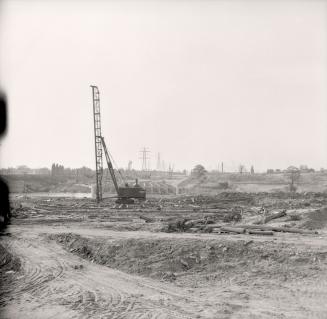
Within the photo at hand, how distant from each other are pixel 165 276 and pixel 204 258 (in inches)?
62.8

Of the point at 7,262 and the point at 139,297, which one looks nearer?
the point at 139,297

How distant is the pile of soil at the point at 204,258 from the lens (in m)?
12.3

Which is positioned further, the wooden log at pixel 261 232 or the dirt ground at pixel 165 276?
the wooden log at pixel 261 232

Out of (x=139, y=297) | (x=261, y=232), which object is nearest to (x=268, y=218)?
(x=261, y=232)

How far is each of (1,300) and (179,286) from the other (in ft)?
15.6

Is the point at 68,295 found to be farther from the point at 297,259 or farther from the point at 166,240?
the point at 297,259

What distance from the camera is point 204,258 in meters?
13.8

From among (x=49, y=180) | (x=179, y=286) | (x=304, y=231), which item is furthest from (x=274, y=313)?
(x=49, y=180)

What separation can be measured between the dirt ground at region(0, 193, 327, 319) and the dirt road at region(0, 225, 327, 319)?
24 mm

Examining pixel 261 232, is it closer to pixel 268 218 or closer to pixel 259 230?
pixel 259 230

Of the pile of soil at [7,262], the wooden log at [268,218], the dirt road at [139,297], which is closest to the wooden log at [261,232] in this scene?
the dirt road at [139,297]

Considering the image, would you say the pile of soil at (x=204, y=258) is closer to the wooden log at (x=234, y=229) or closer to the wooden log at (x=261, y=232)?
the wooden log at (x=261, y=232)

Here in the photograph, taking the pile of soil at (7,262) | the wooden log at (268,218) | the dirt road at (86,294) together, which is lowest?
the dirt road at (86,294)

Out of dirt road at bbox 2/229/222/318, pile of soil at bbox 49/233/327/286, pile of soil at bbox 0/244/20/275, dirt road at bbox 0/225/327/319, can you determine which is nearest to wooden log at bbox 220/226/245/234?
pile of soil at bbox 49/233/327/286
